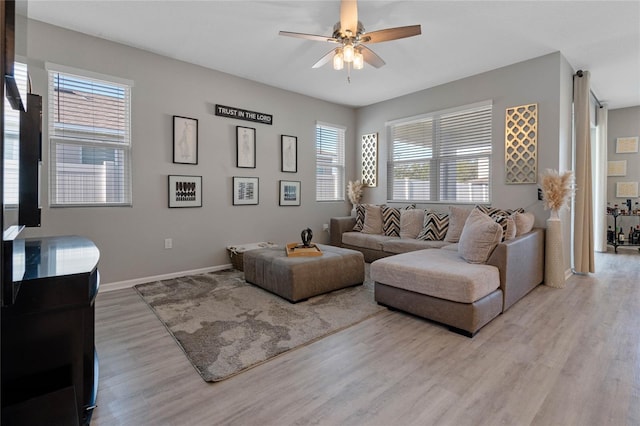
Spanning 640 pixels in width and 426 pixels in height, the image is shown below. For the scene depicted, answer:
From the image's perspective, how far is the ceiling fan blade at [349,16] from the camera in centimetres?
247

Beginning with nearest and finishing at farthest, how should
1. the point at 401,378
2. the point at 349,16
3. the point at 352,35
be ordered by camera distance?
1. the point at 401,378
2. the point at 349,16
3. the point at 352,35

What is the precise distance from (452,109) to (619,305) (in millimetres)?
3091

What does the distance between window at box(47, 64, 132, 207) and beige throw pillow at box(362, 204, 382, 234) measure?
3397 mm

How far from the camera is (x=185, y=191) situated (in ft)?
13.4

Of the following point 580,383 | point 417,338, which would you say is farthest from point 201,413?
point 580,383

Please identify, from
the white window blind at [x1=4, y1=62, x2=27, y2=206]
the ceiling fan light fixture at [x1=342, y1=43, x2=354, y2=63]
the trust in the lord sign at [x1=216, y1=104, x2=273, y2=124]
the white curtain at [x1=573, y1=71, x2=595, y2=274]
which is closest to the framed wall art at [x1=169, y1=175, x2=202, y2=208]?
the trust in the lord sign at [x1=216, y1=104, x2=273, y2=124]

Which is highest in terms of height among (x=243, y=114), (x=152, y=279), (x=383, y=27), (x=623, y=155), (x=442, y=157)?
(x=383, y=27)

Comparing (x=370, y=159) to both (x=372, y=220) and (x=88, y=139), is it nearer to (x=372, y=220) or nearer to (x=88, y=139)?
(x=372, y=220)

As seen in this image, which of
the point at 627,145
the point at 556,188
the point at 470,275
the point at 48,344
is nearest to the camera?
the point at 48,344

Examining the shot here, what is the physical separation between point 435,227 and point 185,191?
3440mm

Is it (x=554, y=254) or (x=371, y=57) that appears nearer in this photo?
(x=371, y=57)

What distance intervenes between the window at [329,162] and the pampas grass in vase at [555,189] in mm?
3294

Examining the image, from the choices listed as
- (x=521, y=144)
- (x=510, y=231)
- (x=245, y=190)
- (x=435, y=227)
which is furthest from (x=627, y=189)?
(x=245, y=190)

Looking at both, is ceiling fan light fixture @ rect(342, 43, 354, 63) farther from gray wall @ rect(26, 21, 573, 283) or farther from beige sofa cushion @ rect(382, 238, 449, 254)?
beige sofa cushion @ rect(382, 238, 449, 254)
